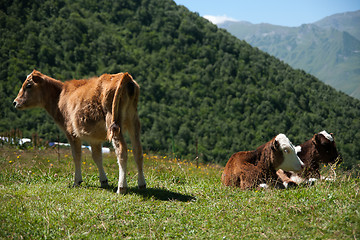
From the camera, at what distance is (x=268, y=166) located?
723 cm

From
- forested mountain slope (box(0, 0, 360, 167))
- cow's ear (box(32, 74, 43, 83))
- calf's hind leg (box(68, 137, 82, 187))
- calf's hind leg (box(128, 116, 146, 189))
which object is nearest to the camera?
calf's hind leg (box(128, 116, 146, 189))

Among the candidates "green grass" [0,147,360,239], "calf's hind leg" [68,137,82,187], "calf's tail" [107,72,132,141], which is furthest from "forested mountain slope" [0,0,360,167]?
"calf's tail" [107,72,132,141]

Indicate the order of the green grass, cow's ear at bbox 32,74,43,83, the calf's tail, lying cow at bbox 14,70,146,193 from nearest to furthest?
the green grass
the calf's tail
lying cow at bbox 14,70,146,193
cow's ear at bbox 32,74,43,83

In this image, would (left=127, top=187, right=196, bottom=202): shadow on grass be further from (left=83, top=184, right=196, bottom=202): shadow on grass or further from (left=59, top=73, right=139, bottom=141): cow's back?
(left=59, top=73, right=139, bottom=141): cow's back

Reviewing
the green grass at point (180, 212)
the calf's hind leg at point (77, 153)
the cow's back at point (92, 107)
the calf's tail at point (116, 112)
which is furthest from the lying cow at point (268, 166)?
the calf's hind leg at point (77, 153)

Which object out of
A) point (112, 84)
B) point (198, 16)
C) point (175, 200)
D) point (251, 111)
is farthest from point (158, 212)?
point (198, 16)

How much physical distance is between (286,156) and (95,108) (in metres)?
4.10

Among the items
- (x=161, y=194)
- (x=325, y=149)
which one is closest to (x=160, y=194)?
(x=161, y=194)

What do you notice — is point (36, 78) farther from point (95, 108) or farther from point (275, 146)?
point (275, 146)

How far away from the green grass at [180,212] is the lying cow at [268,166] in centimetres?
40

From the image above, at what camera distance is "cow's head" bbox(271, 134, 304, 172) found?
23.3 feet

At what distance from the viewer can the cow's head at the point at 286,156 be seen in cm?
710

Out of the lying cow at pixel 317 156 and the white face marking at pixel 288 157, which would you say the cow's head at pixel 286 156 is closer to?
the white face marking at pixel 288 157

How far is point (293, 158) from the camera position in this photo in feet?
23.4
